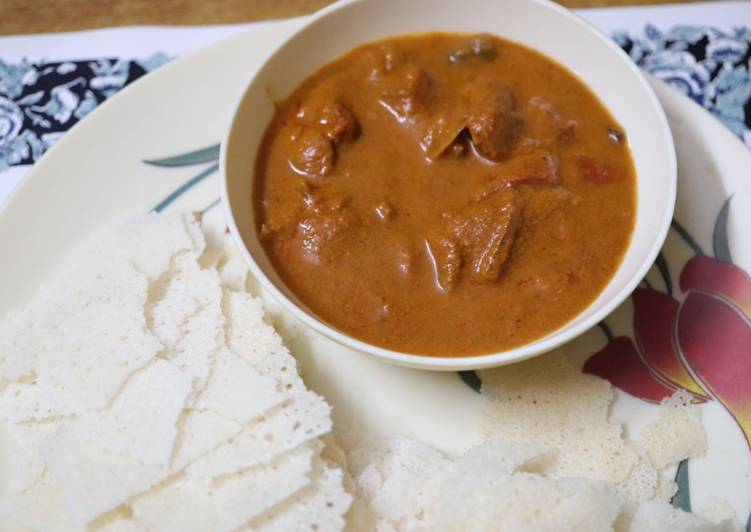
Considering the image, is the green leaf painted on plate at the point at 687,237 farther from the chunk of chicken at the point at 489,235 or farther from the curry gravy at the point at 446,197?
the chunk of chicken at the point at 489,235

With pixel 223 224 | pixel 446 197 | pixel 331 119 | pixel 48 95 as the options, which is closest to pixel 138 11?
pixel 48 95

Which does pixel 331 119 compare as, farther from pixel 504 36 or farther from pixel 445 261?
pixel 504 36

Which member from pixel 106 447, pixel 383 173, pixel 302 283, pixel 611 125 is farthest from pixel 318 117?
pixel 106 447

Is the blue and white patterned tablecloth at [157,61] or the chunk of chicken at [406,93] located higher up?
the chunk of chicken at [406,93]

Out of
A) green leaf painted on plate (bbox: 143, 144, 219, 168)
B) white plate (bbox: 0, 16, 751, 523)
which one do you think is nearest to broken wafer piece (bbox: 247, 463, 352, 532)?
white plate (bbox: 0, 16, 751, 523)

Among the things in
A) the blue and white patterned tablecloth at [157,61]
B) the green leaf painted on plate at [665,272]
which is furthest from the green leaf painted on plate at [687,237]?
the blue and white patterned tablecloth at [157,61]

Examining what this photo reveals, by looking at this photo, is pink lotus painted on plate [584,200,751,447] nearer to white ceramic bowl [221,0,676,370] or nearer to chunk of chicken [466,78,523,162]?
white ceramic bowl [221,0,676,370]
